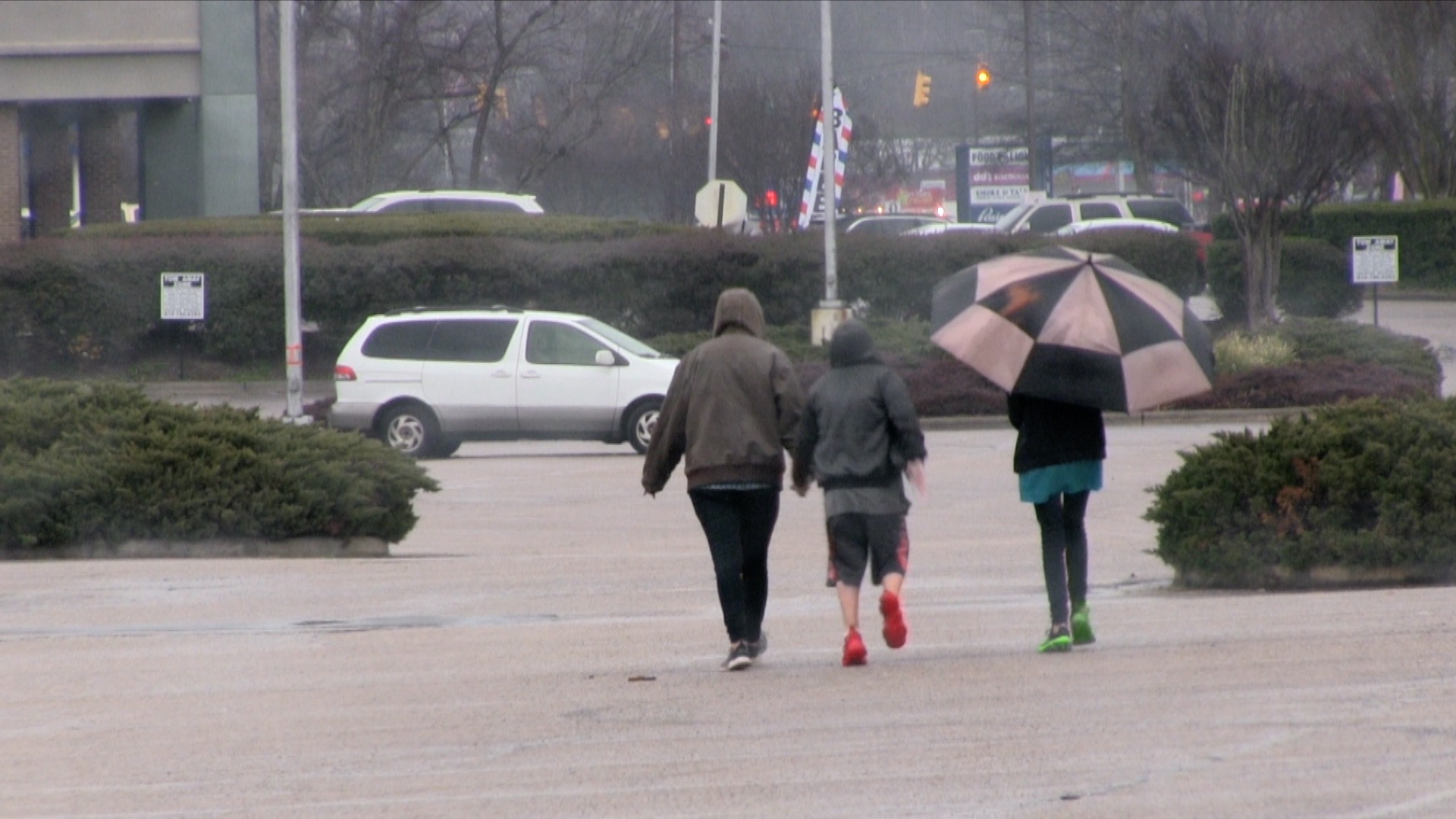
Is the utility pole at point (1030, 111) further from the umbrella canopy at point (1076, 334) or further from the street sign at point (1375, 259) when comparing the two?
the umbrella canopy at point (1076, 334)

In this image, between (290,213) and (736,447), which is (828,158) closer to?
(290,213)

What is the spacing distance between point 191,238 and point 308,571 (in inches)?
804

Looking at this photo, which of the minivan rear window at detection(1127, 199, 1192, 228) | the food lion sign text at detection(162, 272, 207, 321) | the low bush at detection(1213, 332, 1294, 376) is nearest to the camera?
the low bush at detection(1213, 332, 1294, 376)

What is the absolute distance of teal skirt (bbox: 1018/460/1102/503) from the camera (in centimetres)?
840

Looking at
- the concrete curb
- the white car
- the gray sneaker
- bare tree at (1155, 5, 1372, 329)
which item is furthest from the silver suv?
the gray sneaker

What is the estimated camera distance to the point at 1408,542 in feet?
34.6

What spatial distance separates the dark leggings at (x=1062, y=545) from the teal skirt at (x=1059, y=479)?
0.14 feet

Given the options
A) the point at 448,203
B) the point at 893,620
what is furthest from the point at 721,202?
the point at 893,620

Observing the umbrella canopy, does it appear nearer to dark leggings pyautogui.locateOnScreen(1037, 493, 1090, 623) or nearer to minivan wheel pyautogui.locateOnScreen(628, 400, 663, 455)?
dark leggings pyautogui.locateOnScreen(1037, 493, 1090, 623)

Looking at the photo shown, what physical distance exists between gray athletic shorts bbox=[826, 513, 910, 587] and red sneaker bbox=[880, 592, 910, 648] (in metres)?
0.13

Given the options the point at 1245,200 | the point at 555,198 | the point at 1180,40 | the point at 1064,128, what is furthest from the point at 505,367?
the point at 1064,128

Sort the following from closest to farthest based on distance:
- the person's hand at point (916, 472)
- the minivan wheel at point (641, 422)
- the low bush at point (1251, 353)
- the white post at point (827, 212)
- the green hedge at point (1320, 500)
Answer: the person's hand at point (916, 472) → the green hedge at point (1320, 500) → the minivan wheel at point (641, 422) → the low bush at point (1251, 353) → the white post at point (827, 212)

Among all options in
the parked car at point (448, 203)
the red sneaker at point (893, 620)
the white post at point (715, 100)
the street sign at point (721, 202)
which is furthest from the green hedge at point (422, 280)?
the red sneaker at point (893, 620)

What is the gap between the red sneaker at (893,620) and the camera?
8.18 meters
